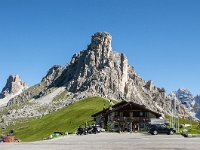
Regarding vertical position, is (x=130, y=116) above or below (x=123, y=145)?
above

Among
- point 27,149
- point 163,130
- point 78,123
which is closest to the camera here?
point 27,149

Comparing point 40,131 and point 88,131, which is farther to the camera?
point 40,131

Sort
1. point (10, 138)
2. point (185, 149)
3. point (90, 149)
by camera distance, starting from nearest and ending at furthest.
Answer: point (185, 149) < point (90, 149) < point (10, 138)

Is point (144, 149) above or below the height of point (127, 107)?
below

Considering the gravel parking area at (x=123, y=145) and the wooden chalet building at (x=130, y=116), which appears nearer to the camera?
the gravel parking area at (x=123, y=145)

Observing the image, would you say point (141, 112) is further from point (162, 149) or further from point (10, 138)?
point (162, 149)

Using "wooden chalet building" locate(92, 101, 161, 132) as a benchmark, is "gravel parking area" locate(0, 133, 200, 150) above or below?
below

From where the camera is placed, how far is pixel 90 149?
43.5m

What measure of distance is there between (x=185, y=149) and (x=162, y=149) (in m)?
2.21

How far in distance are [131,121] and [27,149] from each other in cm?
8658

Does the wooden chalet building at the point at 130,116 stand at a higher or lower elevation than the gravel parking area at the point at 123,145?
higher

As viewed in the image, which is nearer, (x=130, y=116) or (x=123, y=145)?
(x=123, y=145)

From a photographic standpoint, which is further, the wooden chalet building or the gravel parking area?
the wooden chalet building

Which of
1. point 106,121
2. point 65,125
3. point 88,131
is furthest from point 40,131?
point 88,131
